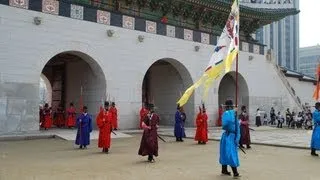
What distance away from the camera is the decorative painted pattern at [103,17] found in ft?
60.6

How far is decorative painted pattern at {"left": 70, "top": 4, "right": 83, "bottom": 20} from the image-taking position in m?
17.6

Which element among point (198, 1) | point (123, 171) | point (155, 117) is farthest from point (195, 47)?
point (123, 171)

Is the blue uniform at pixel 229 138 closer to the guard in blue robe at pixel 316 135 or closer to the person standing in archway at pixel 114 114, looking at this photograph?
the guard in blue robe at pixel 316 135

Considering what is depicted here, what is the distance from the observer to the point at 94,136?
16.6 meters

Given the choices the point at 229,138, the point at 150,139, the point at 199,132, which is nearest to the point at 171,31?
the point at 199,132

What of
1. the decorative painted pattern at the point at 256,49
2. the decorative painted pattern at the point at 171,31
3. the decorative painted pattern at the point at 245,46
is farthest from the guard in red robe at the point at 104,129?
the decorative painted pattern at the point at 256,49

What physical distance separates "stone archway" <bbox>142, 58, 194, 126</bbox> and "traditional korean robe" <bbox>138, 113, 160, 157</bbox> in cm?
1143

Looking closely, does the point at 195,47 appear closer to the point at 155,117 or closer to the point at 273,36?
the point at 155,117

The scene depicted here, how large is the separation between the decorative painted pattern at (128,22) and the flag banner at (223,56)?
33.9ft

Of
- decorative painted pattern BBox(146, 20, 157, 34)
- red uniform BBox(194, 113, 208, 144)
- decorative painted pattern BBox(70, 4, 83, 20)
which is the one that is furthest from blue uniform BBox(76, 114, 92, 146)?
decorative painted pattern BBox(146, 20, 157, 34)

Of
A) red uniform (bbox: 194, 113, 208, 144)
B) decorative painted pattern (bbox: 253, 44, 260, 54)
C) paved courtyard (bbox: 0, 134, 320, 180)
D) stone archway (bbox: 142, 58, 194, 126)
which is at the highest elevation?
decorative painted pattern (bbox: 253, 44, 260, 54)

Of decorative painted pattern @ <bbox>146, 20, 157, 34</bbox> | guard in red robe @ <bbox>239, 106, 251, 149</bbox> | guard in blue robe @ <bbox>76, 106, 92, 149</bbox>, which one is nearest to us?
guard in blue robe @ <bbox>76, 106, 92, 149</bbox>

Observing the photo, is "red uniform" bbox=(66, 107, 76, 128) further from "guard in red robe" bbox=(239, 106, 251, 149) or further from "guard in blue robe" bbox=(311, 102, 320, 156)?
"guard in blue robe" bbox=(311, 102, 320, 156)

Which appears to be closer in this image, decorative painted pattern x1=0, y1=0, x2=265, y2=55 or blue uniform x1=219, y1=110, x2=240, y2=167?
blue uniform x1=219, y1=110, x2=240, y2=167
